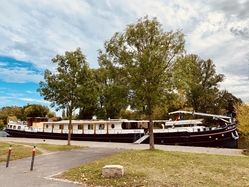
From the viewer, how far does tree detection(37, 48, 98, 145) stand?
17.9m

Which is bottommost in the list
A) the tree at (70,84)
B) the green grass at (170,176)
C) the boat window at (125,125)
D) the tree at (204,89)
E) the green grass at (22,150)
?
the green grass at (170,176)

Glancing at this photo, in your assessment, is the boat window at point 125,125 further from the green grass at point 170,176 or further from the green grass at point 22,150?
the green grass at point 170,176

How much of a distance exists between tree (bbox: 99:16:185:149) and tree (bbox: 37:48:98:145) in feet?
11.2

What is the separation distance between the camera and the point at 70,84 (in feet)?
58.9

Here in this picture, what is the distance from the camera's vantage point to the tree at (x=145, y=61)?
45.4 feet

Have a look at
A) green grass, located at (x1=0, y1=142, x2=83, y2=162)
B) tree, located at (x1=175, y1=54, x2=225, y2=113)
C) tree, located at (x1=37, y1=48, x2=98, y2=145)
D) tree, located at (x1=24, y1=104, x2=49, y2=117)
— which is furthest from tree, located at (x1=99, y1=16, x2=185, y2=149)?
tree, located at (x1=24, y1=104, x2=49, y2=117)

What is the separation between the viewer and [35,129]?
36562mm

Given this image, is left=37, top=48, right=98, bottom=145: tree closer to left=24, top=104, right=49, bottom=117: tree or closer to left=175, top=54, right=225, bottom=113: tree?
left=175, top=54, right=225, bottom=113: tree

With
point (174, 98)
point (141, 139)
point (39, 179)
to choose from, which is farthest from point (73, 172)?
point (141, 139)

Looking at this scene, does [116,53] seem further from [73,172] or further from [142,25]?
[73,172]

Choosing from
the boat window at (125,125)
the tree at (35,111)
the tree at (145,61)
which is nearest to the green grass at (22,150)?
the tree at (145,61)

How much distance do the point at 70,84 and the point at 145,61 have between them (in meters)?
7.83

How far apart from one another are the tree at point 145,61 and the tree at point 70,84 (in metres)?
3.42

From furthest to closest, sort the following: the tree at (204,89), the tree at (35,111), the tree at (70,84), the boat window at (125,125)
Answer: the tree at (35,111), the tree at (204,89), the boat window at (125,125), the tree at (70,84)
